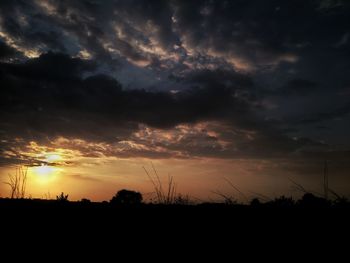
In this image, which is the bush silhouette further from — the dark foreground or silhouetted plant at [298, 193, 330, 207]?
silhouetted plant at [298, 193, 330, 207]

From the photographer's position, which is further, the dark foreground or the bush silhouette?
the bush silhouette

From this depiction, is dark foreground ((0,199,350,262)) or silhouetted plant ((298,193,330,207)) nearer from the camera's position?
dark foreground ((0,199,350,262))

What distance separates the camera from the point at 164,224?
302cm

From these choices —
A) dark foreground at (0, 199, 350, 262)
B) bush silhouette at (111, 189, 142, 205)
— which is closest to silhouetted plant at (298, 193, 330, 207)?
dark foreground at (0, 199, 350, 262)

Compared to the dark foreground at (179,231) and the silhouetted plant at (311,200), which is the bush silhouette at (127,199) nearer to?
the dark foreground at (179,231)

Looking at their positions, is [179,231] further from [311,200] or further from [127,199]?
[127,199]

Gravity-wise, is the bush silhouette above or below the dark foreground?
above

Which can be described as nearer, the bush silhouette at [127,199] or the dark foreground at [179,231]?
the dark foreground at [179,231]

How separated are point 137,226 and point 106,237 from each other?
380 millimetres

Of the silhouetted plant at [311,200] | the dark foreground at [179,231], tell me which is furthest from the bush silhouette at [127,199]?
the silhouetted plant at [311,200]

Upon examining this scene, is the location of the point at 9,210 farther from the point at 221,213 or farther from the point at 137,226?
the point at 221,213

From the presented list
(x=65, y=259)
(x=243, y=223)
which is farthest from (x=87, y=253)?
(x=243, y=223)

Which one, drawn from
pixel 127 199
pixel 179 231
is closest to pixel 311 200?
pixel 179 231

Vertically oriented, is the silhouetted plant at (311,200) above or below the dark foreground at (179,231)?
above
